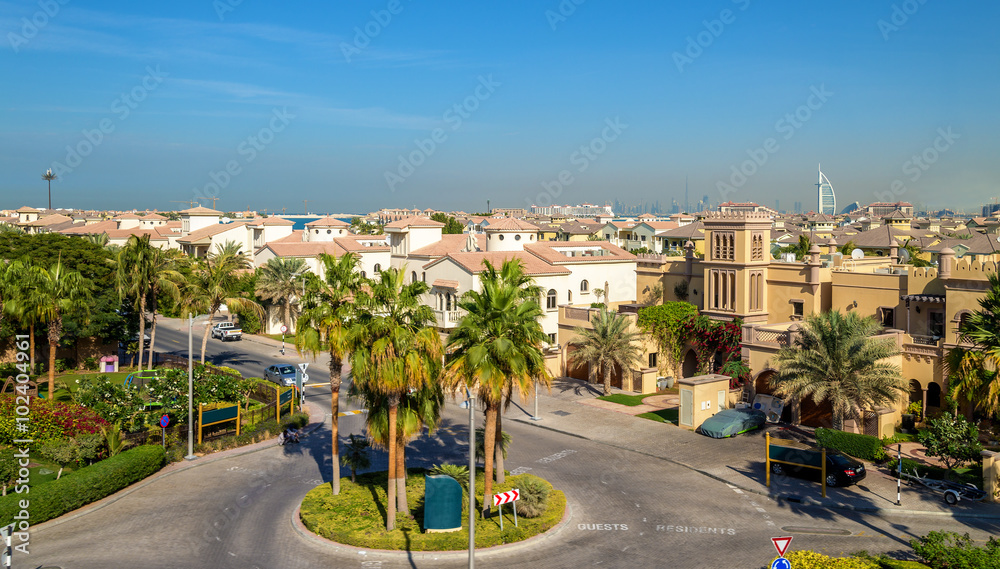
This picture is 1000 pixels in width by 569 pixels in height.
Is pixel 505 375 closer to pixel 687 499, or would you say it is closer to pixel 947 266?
pixel 687 499

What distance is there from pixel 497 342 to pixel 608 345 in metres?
20.1

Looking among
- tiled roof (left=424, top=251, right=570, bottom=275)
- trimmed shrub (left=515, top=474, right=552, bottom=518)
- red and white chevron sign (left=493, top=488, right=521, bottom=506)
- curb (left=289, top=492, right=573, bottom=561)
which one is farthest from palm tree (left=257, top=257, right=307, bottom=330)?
red and white chevron sign (left=493, top=488, right=521, bottom=506)

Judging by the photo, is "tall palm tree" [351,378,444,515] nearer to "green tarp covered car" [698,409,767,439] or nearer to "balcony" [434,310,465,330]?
"green tarp covered car" [698,409,767,439]

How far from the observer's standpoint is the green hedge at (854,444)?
28281 millimetres

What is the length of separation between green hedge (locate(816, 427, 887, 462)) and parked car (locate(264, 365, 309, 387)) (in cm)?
2670

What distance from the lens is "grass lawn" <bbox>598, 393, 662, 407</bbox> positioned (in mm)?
38938

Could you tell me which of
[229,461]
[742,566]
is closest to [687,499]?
[742,566]

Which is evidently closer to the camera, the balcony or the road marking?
the road marking

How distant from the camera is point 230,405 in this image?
105 ft

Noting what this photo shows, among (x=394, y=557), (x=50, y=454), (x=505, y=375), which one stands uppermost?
(x=505, y=375)

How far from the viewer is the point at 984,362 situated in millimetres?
27344

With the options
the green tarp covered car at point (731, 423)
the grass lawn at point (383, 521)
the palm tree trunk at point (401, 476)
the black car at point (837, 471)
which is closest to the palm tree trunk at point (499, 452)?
the grass lawn at point (383, 521)

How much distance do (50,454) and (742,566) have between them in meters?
22.2

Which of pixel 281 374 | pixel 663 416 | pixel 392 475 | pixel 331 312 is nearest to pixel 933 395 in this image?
pixel 663 416
